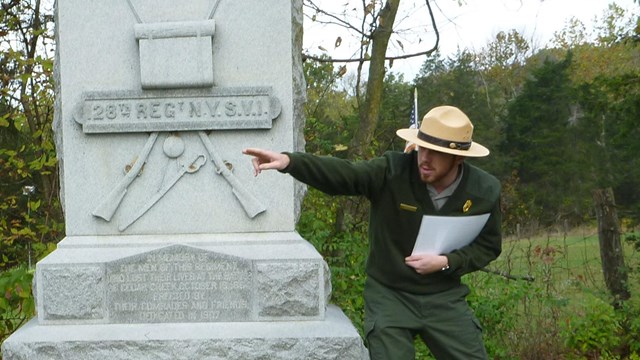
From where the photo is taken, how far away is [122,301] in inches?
173

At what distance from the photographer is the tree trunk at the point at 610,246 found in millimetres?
7777

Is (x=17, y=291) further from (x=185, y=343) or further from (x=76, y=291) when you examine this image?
(x=185, y=343)

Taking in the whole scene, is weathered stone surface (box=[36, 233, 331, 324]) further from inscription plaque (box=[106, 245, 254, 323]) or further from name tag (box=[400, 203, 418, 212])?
name tag (box=[400, 203, 418, 212])

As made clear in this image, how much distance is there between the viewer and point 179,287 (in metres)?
4.41

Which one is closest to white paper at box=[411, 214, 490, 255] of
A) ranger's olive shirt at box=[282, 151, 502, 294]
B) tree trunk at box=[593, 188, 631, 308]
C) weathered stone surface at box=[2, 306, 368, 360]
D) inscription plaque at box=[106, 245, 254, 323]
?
ranger's olive shirt at box=[282, 151, 502, 294]

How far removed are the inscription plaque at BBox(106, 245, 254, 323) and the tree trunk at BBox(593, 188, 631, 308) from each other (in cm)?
459

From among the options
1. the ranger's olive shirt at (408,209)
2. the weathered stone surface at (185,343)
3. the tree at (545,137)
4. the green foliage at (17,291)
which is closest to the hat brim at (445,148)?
the ranger's olive shirt at (408,209)

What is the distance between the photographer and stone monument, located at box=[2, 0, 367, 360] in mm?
4406

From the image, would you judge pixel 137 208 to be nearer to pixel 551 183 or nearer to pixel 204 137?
pixel 204 137

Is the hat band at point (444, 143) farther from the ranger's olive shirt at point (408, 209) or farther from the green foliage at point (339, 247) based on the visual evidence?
the green foliage at point (339, 247)

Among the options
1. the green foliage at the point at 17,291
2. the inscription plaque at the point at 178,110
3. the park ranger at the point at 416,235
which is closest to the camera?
the park ranger at the point at 416,235

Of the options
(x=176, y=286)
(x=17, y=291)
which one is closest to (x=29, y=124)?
(x=17, y=291)

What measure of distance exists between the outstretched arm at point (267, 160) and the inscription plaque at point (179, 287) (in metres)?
0.93

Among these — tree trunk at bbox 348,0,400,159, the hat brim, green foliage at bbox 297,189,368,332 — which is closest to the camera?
the hat brim
